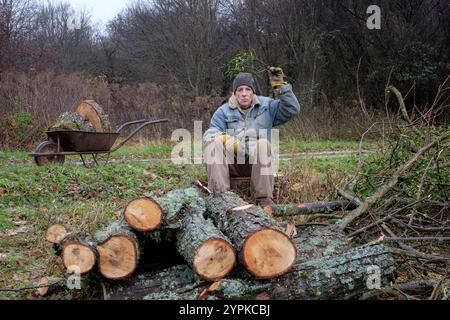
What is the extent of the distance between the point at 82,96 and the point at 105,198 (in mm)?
7859

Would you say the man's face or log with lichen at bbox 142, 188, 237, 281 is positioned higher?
the man's face

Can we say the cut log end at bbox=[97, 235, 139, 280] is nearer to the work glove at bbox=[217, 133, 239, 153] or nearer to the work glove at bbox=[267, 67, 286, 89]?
the work glove at bbox=[217, 133, 239, 153]

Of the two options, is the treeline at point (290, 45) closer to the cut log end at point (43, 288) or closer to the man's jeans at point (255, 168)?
the man's jeans at point (255, 168)

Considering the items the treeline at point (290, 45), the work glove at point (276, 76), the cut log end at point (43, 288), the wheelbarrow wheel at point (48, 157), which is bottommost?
the cut log end at point (43, 288)

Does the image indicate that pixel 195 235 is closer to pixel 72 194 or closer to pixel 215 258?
pixel 215 258

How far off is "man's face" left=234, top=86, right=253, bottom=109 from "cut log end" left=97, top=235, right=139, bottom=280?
2527 millimetres

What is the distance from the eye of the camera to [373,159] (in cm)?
544

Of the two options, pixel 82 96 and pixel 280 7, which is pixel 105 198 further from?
pixel 280 7

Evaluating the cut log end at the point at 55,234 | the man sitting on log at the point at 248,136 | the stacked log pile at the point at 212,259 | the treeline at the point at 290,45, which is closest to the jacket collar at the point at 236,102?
the man sitting on log at the point at 248,136

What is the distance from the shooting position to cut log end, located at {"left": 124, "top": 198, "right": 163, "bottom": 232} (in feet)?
10.8

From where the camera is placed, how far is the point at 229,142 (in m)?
5.11

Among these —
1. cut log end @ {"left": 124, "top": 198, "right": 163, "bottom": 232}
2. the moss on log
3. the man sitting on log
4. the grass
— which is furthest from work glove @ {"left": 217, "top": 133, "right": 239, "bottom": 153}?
A: the moss on log

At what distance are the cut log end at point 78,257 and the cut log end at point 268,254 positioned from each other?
2.99 feet

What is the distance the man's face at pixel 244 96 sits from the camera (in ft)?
17.4
